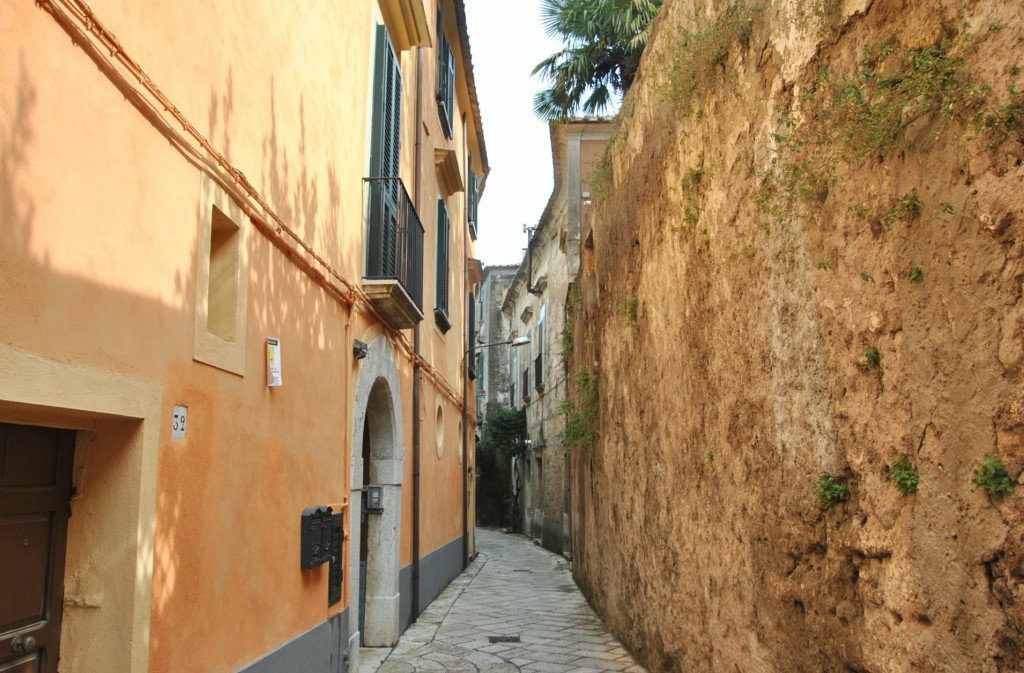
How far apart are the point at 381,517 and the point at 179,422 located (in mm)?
4981

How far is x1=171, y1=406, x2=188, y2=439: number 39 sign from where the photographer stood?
3.62 meters

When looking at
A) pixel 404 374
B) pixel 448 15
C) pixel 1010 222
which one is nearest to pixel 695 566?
pixel 1010 222

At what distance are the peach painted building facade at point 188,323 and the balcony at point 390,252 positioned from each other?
0.03 metres

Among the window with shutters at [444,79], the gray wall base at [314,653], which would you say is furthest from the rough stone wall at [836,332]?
the window with shutters at [444,79]

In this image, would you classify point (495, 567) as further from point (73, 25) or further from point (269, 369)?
point (73, 25)

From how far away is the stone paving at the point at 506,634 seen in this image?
7.35 metres

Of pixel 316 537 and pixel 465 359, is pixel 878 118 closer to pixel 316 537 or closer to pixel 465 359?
pixel 316 537

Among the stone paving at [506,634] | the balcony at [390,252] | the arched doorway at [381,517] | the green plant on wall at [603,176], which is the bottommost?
the stone paving at [506,634]

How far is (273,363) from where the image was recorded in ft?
15.9

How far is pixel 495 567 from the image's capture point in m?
15.8

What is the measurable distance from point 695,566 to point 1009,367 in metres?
3.44

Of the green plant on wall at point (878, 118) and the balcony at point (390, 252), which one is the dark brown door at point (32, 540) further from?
the balcony at point (390, 252)

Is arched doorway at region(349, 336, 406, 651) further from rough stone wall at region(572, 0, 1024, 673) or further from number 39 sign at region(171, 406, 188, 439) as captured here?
number 39 sign at region(171, 406, 188, 439)

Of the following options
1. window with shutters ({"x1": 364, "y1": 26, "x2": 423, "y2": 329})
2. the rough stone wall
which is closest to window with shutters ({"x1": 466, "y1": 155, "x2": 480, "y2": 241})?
window with shutters ({"x1": 364, "y1": 26, "x2": 423, "y2": 329})
